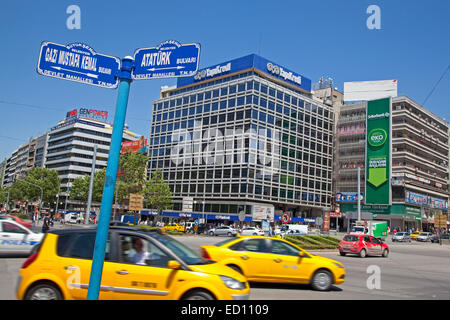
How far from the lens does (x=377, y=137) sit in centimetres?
7631

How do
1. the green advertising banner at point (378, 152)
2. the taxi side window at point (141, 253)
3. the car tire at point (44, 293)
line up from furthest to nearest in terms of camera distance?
the green advertising banner at point (378, 152) < the taxi side window at point (141, 253) < the car tire at point (44, 293)

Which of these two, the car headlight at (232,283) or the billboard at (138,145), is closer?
the car headlight at (232,283)

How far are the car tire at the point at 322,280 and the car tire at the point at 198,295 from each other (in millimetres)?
5418

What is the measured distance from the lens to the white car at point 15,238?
1466 centimetres

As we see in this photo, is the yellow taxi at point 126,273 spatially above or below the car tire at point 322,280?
above

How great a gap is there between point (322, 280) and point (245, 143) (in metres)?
53.8

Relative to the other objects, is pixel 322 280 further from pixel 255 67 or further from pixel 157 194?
pixel 255 67

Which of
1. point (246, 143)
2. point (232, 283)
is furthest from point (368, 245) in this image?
point (246, 143)

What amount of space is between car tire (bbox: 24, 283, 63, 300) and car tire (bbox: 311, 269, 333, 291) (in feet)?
Result: 22.9

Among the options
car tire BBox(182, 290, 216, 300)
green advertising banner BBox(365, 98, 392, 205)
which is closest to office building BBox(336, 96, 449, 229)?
green advertising banner BBox(365, 98, 392, 205)

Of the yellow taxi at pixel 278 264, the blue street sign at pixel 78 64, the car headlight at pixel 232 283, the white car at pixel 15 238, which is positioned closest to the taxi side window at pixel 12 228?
the white car at pixel 15 238

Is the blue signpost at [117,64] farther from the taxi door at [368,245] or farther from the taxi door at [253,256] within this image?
the taxi door at [368,245]

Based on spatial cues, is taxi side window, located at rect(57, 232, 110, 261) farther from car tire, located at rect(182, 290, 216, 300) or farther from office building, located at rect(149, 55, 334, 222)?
office building, located at rect(149, 55, 334, 222)

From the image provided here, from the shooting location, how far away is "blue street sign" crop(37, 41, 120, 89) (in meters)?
4.30
